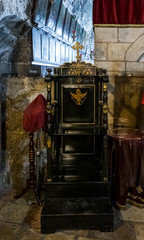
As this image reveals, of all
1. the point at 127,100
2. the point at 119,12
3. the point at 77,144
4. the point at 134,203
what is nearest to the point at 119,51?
the point at 119,12

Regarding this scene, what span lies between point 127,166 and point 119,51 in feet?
8.00

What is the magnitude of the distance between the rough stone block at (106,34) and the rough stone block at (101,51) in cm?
10

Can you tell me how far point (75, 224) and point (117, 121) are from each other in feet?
7.55

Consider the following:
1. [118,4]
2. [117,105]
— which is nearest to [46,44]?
[118,4]

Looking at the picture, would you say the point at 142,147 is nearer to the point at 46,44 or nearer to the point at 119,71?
the point at 119,71

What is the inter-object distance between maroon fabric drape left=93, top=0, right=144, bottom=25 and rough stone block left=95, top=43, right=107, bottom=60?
434mm

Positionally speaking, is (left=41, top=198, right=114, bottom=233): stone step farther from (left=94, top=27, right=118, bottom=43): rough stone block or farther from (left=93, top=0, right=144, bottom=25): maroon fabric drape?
(left=93, top=0, right=144, bottom=25): maroon fabric drape

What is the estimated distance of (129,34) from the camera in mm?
4316

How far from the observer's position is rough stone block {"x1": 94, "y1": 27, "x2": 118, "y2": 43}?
4324mm

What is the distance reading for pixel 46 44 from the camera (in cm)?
733

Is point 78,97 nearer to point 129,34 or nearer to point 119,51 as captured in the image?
point 119,51

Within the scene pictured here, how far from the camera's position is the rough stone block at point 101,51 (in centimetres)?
436

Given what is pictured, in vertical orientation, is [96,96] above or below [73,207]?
above

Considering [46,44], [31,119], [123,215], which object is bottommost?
[123,215]
